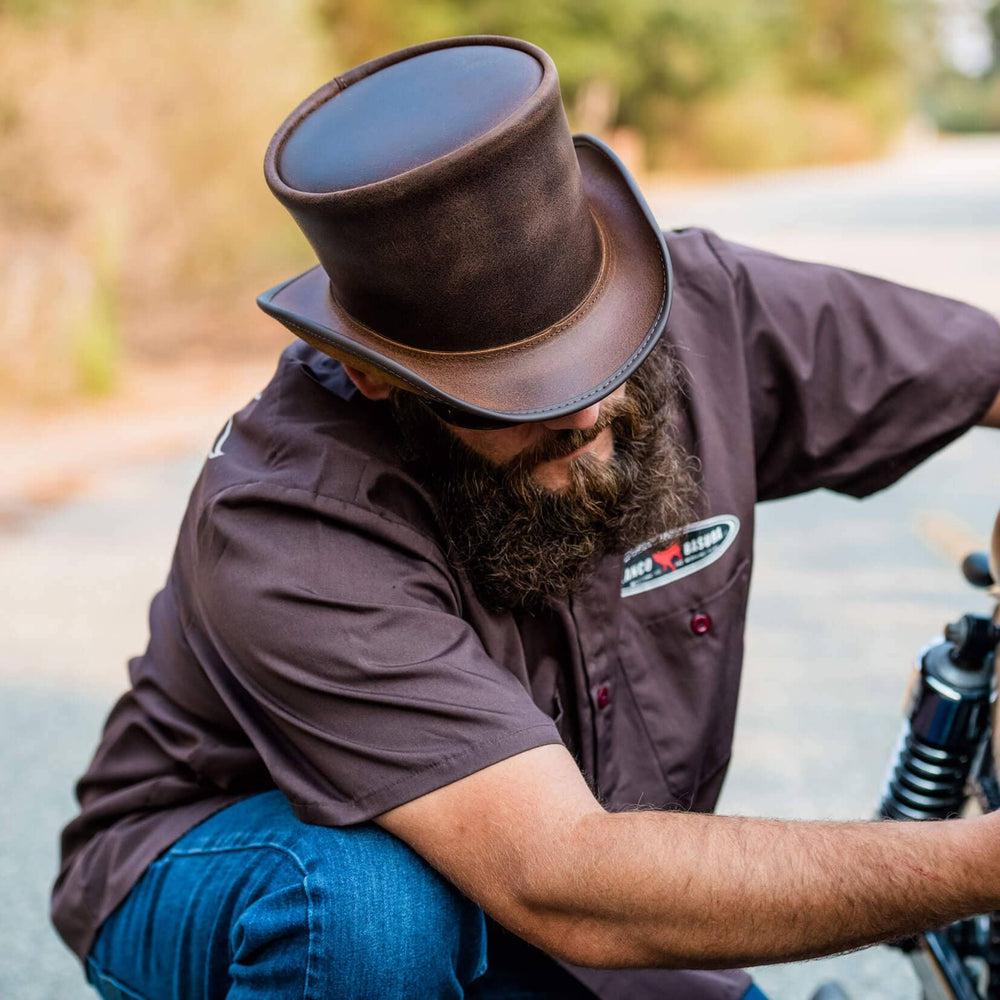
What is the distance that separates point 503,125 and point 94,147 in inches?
→ 278

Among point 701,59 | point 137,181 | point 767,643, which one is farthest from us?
point 701,59

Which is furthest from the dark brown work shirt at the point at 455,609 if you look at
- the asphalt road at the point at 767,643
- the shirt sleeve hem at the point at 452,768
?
the asphalt road at the point at 767,643

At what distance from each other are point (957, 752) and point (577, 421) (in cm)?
70

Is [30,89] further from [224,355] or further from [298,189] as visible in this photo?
[298,189]

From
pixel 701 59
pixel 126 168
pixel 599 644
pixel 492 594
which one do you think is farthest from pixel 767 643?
pixel 701 59

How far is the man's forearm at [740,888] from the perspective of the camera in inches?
50.9

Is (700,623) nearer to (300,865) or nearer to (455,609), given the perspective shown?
(455,609)

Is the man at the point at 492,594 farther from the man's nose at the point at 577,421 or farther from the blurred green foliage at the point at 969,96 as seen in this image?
the blurred green foliage at the point at 969,96

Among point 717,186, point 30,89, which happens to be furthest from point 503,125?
point 717,186

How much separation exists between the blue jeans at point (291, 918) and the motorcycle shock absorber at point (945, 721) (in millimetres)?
632

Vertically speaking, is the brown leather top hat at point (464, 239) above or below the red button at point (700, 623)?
above

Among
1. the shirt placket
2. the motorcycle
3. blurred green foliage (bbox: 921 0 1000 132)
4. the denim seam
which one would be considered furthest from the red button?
blurred green foliage (bbox: 921 0 1000 132)

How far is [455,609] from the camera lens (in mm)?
1672

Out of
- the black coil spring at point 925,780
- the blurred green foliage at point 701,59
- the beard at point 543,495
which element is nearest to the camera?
the beard at point 543,495
